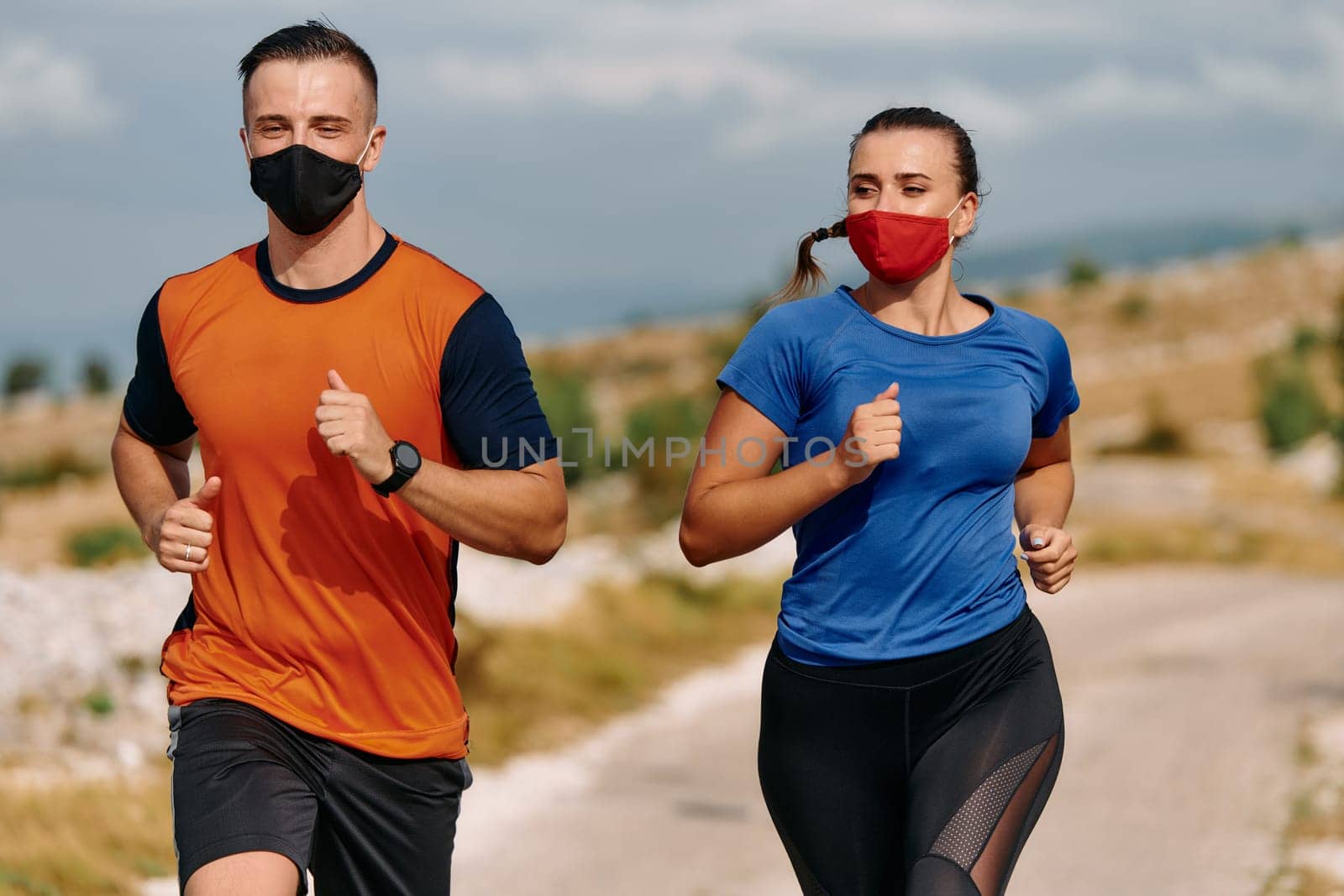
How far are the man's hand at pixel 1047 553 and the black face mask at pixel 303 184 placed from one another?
161cm

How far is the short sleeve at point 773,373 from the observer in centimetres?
347

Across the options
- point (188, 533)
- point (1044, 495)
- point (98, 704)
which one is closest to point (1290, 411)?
point (98, 704)

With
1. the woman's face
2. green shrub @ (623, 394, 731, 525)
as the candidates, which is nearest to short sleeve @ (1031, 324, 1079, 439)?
the woman's face

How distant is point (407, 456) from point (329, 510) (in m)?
0.28

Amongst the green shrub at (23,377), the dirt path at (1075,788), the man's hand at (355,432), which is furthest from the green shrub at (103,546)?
the green shrub at (23,377)

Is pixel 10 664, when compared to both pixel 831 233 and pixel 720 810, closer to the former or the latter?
pixel 720 810

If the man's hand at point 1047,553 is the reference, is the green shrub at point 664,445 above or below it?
below

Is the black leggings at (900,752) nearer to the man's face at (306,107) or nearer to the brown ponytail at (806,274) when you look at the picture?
the brown ponytail at (806,274)

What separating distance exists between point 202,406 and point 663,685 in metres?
7.95

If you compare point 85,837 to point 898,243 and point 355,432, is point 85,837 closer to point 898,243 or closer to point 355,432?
point 355,432

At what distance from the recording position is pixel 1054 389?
383 cm

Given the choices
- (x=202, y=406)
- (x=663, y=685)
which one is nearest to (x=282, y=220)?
(x=202, y=406)

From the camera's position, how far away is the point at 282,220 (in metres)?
3.33

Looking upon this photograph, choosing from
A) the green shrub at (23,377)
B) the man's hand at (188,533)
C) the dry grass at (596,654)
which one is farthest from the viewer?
the green shrub at (23,377)
